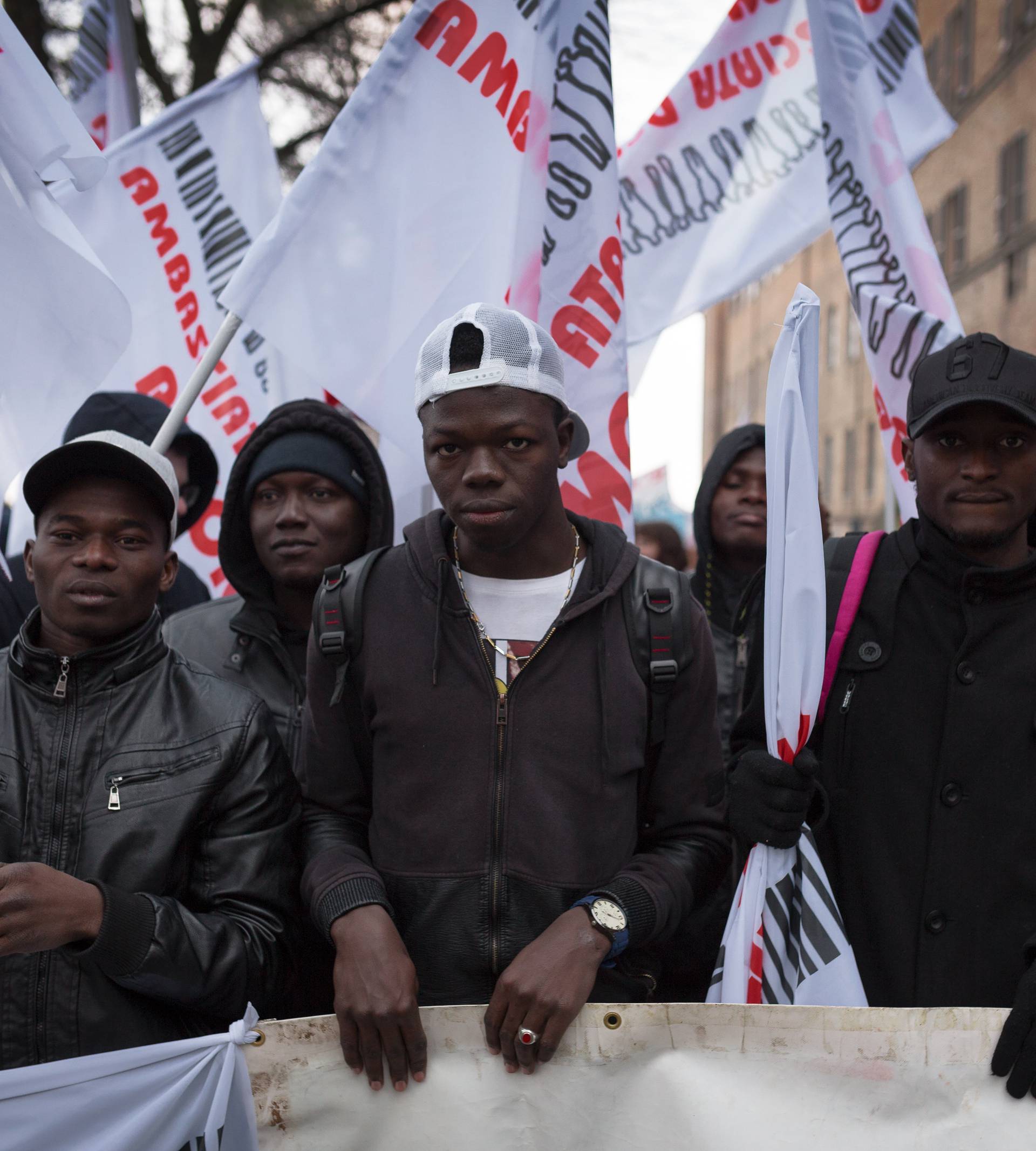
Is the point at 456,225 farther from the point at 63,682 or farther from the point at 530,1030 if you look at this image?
the point at 530,1030

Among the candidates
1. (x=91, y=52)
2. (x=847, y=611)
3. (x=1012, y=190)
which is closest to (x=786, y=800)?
(x=847, y=611)

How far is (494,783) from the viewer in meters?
2.31

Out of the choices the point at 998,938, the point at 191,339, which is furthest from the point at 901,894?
the point at 191,339

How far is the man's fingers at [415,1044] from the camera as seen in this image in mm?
2104

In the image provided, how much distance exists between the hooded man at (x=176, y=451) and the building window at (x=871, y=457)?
1156 inches

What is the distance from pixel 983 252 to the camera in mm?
24031

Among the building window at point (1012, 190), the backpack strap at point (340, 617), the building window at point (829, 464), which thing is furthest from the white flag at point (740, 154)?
the building window at point (829, 464)

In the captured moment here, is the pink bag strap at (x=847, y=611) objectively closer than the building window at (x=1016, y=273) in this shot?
Yes

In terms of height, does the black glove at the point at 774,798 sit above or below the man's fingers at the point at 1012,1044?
above

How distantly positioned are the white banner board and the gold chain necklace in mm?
648

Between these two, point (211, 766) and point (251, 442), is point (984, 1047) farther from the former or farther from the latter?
point (251, 442)

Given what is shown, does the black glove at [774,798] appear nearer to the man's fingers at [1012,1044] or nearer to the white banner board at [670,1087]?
the white banner board at [670,1087]

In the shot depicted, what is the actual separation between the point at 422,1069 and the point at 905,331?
2.75 m

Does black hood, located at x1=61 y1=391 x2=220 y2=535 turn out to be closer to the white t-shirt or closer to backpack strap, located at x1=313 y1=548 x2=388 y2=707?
backpack strap, located at x1=313 y1=548 x2=388 y2=707
